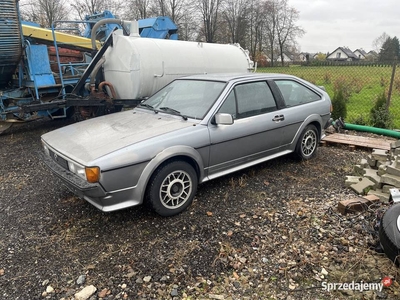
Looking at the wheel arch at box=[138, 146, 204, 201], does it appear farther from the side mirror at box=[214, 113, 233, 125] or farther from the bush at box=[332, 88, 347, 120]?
the bush at box=[332, 88, 347, 120]

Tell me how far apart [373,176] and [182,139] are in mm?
2616

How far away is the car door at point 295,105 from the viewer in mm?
4555

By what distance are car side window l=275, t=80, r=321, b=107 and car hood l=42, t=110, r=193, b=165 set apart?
1.83m

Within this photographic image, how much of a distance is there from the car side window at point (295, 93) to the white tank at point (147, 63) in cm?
298

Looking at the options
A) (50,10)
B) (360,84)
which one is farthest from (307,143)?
(50,10)

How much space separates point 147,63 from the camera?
642 cm

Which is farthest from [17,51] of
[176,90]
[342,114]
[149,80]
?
[342,114]

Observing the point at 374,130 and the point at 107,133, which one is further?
the point at 374,130

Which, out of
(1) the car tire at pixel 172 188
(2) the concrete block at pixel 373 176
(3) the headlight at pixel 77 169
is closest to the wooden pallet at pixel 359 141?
(2) the concrete block at pixel 373 176

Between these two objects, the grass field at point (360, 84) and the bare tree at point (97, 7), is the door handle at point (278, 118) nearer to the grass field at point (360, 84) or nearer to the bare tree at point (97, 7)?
the grass field at point (360, 84)

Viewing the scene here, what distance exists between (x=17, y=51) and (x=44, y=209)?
399cm

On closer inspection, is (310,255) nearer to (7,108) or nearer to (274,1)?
(7,108)

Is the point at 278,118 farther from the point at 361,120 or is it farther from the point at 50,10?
the point at 50,10

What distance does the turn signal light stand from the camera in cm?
283
